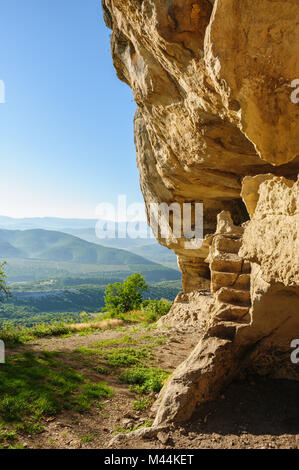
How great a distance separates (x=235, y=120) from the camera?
7.17 meters

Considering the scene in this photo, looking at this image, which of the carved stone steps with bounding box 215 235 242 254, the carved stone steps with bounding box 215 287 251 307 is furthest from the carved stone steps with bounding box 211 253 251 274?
the carved stone steps with bounding box 215 287 251 307

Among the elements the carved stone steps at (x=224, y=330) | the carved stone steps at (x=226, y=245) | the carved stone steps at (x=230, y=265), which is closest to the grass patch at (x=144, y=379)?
the carved stone steps at (x=224, y=330)

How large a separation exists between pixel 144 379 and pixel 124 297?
603 inches

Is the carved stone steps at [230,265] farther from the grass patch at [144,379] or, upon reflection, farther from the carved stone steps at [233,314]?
the grass patch at [144,379]

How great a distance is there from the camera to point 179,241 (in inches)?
672

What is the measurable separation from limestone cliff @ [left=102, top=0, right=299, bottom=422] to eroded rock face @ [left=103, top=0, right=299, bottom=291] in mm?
19

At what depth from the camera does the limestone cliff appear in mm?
4364

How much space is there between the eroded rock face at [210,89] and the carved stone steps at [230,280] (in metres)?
2.47

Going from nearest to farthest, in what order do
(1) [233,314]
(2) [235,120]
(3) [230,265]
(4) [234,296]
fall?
(1) [233,314]
(4) [234,296]
(3) [230,265]
(2) [235,120]

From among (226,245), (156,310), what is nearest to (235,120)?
(226,245)

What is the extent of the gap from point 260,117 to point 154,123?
6678 mm

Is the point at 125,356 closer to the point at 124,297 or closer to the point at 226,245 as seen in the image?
the point at 226,245
